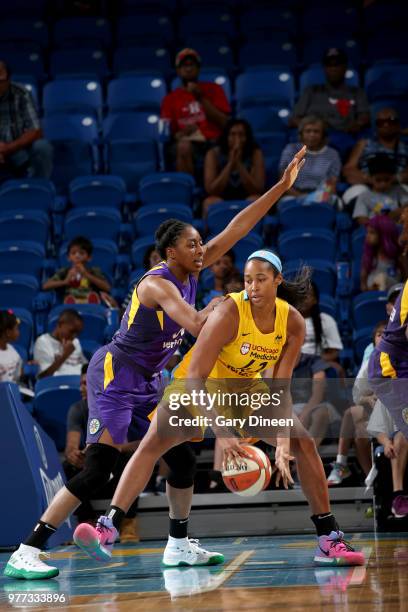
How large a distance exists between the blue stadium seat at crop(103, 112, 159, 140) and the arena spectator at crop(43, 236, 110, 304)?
2.80m

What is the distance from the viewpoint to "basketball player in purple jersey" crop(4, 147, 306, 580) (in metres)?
5.80

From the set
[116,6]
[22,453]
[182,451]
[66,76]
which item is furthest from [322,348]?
[116,6]

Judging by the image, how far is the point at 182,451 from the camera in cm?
600

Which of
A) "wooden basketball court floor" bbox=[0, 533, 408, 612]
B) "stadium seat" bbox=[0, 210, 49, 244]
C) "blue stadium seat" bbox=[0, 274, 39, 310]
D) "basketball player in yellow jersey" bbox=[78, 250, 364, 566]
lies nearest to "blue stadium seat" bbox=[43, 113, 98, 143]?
"stadium seat" bbox=[0, 210, 49, 244]

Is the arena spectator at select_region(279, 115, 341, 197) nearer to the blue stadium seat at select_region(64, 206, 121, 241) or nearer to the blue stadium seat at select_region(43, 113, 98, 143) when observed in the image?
the blue stadium seat at select_region(64, 206, 121, 241)

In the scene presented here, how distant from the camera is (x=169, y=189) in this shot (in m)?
12.0

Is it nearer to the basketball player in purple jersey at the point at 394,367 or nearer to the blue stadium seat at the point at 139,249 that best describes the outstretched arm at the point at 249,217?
the basketball player in purple jersey at the point at 394,367

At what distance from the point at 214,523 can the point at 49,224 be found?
187 inches

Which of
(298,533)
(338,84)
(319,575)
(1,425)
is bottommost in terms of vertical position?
(298,533)

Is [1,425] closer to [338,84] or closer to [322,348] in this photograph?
[322,348]

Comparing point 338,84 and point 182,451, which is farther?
point 338,84

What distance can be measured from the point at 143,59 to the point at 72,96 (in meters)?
1.26

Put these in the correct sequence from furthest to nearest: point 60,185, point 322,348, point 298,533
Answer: point 60,185 → point 322,348 → point 298,533

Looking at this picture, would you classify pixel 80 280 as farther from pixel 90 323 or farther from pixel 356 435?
pixel 356 435
